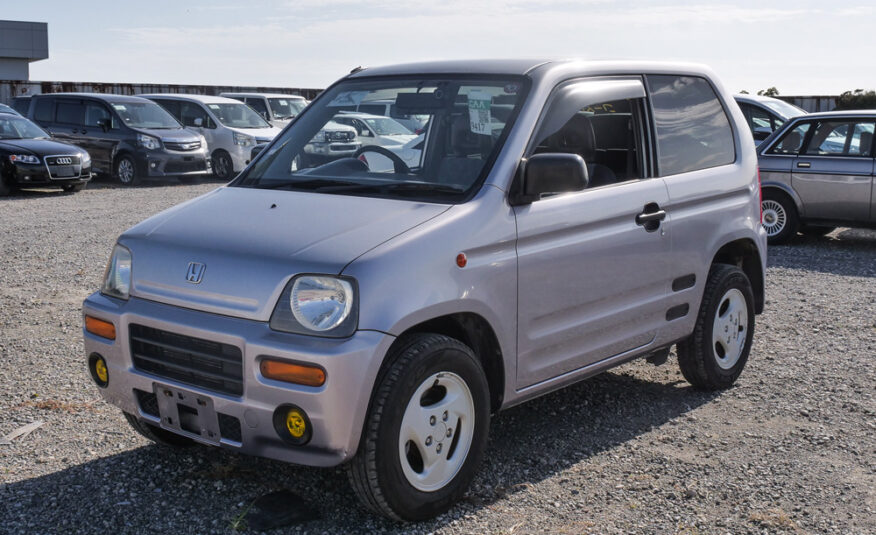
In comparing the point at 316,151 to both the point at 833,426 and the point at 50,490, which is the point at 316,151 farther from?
the point at 833,426

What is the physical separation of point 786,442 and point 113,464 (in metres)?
3.33

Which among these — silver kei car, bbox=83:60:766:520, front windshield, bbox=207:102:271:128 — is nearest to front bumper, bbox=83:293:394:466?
silver kei car, bbox=83:60:766:520

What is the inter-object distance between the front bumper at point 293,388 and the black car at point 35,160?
1479 centimetres

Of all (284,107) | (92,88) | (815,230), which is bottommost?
(815,230)

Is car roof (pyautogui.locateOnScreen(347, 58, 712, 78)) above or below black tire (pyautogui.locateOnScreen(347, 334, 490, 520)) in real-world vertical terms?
above

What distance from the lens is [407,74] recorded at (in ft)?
16.2

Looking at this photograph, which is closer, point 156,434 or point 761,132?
point 156,434

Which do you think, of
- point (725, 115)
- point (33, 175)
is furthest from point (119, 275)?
point (33, 175)

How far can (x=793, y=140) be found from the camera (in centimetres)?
1180

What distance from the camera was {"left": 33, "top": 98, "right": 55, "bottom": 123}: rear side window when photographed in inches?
824

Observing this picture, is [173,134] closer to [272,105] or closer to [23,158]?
[23,158]

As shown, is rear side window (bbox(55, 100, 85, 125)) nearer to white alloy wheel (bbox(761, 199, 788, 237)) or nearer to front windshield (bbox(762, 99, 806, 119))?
front windshield (bbox(762, 99, 806, 119))

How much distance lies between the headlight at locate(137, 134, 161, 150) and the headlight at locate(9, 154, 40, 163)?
2.68 meters

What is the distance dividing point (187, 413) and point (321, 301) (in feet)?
2.54
